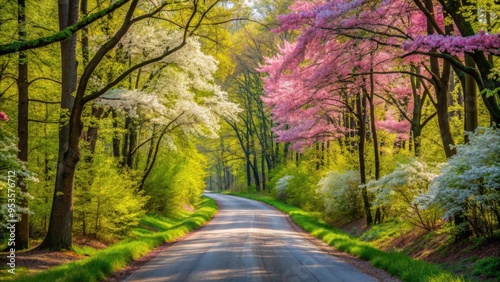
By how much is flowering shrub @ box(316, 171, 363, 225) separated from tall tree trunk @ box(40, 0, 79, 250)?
11.9 m

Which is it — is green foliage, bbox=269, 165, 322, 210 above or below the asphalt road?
above

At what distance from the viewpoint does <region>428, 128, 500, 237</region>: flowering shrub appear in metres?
8.49

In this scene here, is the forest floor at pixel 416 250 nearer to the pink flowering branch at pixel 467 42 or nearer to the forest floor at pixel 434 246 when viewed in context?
the forest floor at pixel 434 246

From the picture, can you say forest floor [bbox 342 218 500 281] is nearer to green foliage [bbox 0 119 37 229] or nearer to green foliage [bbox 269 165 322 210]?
green foliage [bbox 269 165 322 210]

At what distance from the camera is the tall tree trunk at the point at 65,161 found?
11.6 meters

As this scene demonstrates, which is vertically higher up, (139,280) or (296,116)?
(296,116)

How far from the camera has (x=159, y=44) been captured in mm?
18016

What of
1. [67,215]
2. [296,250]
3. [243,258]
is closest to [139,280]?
[243,258]

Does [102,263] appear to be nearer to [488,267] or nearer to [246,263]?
[246,263]

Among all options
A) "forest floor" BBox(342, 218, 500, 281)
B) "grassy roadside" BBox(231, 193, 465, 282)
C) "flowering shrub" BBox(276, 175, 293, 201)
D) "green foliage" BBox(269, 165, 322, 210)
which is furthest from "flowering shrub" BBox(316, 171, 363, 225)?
"flowering shrub" BBox(276, 175, 293, 201)

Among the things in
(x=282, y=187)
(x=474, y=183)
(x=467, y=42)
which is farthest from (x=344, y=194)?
(x=282, y=187)

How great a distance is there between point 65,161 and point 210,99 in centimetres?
968

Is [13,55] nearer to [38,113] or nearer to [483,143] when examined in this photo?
[38,113]

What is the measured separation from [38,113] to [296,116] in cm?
1010
